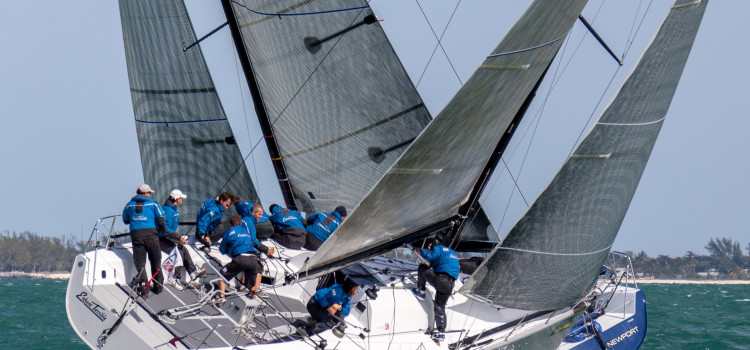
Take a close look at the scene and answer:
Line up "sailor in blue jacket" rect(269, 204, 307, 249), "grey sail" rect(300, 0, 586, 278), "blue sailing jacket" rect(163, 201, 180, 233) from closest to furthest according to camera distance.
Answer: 1. "grey sail" rect(300, 0, 586, 278)
2. "blue sailing jacket" rect(163, 201, 180, 233)
3. "sailor in blue jacket" rect(269, 204, 307, 249)

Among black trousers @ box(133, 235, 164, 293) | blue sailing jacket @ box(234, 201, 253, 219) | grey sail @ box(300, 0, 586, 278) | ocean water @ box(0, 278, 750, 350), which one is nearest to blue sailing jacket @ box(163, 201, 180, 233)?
black trousers @ box(133, 235, 164, 293)

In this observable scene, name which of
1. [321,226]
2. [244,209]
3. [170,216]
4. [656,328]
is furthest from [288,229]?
[656,328]

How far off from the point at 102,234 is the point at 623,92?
5.11m

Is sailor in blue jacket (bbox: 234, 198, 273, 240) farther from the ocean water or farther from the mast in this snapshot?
the ocean water

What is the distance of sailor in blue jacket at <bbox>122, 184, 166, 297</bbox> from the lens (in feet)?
28.6

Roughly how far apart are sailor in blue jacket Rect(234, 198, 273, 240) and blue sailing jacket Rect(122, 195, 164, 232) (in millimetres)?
1279

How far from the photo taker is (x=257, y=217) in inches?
405

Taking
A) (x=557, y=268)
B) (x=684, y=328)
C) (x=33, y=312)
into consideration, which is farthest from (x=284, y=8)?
(x=33, y=312)

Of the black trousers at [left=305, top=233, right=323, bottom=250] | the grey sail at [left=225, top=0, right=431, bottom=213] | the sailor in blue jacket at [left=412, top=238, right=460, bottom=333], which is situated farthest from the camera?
the grey sail at [left=225, top=0, right=431, bottom=213]

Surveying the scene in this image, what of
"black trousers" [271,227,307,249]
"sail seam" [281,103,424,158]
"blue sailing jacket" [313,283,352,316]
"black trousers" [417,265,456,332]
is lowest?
"black trousers" [417,265,456,332]

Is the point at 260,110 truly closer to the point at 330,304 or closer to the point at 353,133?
the point at 353,133

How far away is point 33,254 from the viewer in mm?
91125

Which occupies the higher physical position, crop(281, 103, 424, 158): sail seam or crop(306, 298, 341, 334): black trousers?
crop(281, 103, 424, 158): sail seam

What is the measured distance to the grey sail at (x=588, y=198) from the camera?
905 centimetres
